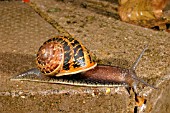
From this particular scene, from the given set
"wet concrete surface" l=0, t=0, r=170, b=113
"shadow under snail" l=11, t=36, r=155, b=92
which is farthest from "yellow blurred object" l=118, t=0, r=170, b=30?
"shadow under snail" l=11, t=36, r=155, b=92

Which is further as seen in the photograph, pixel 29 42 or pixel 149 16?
pixel 149 16

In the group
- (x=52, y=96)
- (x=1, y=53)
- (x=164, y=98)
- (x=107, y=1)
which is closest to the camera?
(x=52, y=96)

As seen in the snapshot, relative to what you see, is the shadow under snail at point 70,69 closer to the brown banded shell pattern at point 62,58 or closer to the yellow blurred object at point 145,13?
the brown banded shell pattern at point 62,58

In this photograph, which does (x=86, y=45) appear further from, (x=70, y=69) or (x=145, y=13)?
(x=145, y=13)

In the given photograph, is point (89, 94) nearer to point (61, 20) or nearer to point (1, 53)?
point (1, 53)

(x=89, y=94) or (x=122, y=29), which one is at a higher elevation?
(x=122, y=29)

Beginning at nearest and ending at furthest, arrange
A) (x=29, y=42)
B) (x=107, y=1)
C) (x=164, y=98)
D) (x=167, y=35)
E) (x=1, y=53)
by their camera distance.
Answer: (x=164, y=98) < (x=1, y=53) < (x=29, y=42) < (x=167, y=35) < (x=107, y=1)

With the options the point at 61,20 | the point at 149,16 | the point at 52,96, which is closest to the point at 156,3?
the point at 149,16
